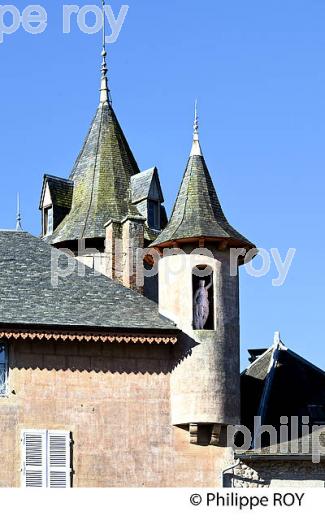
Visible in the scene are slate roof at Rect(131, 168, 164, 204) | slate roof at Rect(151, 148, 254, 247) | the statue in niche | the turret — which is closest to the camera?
the turret

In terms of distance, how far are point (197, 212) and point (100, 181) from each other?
10.6 m

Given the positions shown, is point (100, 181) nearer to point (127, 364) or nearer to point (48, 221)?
point (48, 221)

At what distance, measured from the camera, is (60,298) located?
32375 mm

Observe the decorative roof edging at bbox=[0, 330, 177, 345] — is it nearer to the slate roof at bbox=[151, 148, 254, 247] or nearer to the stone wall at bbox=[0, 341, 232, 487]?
the stone wall at bbox=[0, 341, 232, 487]

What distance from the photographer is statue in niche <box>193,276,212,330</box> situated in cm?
3231

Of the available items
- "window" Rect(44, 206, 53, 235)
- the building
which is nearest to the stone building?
the building

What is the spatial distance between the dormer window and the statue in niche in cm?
1154

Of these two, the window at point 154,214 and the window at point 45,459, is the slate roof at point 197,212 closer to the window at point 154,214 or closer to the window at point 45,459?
the window at point 45,459

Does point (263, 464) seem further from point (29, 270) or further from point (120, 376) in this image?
point (29, 270)

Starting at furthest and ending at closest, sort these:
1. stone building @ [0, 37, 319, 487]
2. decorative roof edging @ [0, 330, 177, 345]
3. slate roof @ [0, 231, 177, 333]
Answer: slate roof @ [0, 231, 177, 333]
stone building @ [0, 37, 319, 487]
decorative roof edging @ [0, 330, 177, 345]

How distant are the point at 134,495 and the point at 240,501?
215 centimetres

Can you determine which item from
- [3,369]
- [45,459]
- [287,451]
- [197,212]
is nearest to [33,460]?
[45,459]

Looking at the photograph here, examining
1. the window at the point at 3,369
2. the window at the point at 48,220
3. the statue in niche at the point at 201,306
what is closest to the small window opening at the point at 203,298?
the statue in niche at the point at 201,306

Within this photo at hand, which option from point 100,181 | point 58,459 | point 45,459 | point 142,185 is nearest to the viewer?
point 45,459
